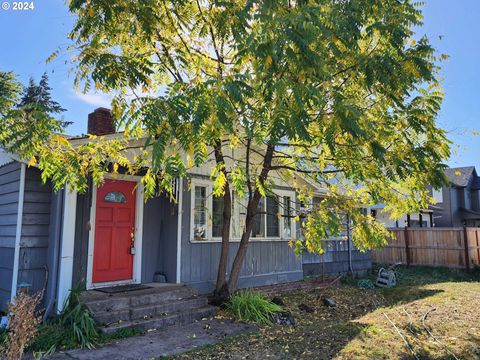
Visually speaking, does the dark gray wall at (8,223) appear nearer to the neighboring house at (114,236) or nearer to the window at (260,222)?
the neighboring house at (114,236)

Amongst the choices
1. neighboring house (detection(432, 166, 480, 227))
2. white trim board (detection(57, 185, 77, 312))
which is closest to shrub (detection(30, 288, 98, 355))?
white trim board (detection(57, 185, 77, 312))

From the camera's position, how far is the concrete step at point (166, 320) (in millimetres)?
6366

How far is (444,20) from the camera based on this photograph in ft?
22.9

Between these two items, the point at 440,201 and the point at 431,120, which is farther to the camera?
the point at 440,201

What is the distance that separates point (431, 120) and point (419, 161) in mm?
751

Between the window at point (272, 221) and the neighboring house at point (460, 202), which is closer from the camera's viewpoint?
Answer: the window at point (272, 221)

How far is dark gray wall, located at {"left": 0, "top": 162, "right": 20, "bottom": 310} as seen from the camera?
22.6 ft

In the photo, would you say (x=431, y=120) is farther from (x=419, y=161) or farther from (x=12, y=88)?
(x=12, y=88)

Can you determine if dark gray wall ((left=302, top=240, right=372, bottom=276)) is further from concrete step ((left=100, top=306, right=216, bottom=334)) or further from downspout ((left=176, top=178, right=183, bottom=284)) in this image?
concrete step ((left=100, top=306, right=216, bottom=334))

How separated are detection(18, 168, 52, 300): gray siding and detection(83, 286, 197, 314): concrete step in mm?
1014

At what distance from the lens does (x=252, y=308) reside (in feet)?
24.2

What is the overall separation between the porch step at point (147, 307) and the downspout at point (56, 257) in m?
0.51

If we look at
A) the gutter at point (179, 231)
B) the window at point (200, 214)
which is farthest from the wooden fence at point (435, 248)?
the gutter at point (179, 231)

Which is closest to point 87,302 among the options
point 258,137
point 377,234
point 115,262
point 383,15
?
point 115,262
